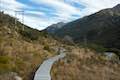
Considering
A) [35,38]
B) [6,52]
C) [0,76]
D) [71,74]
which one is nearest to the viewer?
[0,76]

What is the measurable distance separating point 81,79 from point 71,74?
109cm

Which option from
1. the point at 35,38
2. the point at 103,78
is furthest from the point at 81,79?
the point at 35,38

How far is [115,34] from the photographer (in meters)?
182

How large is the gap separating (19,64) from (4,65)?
71.6 inches

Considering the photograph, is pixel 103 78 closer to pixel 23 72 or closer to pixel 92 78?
pixel 92 78

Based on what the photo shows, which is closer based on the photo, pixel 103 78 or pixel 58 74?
pixel 58 74

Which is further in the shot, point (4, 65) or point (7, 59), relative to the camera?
point (7, 59)

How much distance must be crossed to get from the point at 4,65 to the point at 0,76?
3623 millimetres

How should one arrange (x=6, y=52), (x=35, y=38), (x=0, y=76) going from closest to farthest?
(x=0, y=76), (x=6, y=52), (x=35, y=38)

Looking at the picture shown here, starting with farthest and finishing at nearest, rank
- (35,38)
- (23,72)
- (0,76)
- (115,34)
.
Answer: (115,34), (35,38), (23,72), (0,76)

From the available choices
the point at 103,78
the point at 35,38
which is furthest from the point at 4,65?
the point at 35,38

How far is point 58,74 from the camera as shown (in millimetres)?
18641

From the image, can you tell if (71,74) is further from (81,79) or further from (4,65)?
(4,65)

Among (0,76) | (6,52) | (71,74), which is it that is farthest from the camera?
(6,52)
